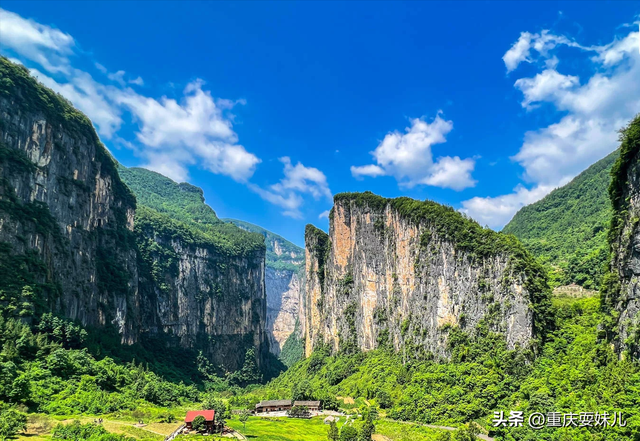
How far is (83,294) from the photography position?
76375 millimetres

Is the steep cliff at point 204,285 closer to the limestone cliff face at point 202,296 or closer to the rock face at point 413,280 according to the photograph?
the limestone cliff face at point 202,296

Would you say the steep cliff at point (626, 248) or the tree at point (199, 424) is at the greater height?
the steep cliff at point (626, 248)

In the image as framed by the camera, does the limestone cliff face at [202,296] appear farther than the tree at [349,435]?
Yes

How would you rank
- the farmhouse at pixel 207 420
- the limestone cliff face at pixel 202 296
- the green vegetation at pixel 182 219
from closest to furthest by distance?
1. the farmhouse at pixel 207 420
2. the limestone cliff face at pixel 202 296
3. the green vegetation at pixel 182 219

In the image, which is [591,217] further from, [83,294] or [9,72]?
[9,72]

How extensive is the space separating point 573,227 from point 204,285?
4112 inches

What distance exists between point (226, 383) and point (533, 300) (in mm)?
87008

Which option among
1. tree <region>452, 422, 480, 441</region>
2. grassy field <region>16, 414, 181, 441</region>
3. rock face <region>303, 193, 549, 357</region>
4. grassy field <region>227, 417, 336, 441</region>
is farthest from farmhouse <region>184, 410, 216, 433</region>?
rock face <region>303, 193, 549, 357</region>

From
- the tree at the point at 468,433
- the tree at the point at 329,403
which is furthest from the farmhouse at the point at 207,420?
the tree at the point at 329,403

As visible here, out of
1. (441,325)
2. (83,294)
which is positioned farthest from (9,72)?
(441,325)

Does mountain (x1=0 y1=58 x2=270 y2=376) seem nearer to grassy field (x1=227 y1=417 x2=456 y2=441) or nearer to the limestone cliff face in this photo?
the limestone cliff face

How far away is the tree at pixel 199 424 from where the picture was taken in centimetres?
4669

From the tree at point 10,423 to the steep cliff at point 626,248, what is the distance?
165 feet

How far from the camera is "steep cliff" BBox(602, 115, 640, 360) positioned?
3725 cm
